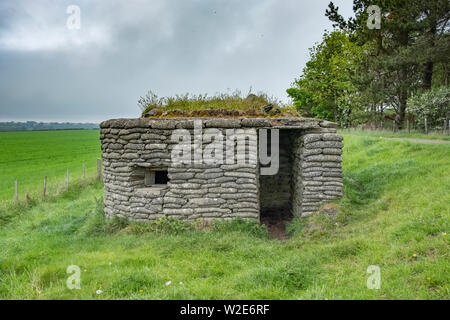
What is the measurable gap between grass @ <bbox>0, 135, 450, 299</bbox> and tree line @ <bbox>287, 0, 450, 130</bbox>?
7.34 metres

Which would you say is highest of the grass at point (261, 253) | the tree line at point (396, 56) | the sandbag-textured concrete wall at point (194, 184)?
the tree line at point (396, 56)

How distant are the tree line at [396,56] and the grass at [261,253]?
7.34m

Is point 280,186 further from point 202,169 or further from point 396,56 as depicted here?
point 396,56

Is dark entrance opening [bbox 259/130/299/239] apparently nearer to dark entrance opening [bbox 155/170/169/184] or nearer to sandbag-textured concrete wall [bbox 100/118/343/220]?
sandbag-textured concrete wall [bbox 100/118/343/220]

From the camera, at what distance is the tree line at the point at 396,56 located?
13.0m

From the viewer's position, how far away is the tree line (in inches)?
513

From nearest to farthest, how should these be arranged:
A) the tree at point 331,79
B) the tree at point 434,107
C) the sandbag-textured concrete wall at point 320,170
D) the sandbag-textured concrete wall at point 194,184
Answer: the sandbag-textured concrete wall at point 194,184, the sandbag-textured concrete wall at point 320,170, the tree at point 434,107, the tree at point 331,79

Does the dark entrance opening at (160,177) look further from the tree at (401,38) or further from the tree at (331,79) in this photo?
the tree at (331,79)

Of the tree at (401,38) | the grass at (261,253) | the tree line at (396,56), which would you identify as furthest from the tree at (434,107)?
the grass at (261,253)

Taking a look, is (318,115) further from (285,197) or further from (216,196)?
(216,196)

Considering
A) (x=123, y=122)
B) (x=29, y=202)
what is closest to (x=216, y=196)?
(x=123, y=122)

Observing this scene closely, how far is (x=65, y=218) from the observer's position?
741 centimetres

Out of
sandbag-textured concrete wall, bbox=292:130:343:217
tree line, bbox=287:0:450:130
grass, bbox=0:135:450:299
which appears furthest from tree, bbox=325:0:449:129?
sandbag-textured concrete wall, bbox=292:130:343:217

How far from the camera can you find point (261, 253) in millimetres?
4422
